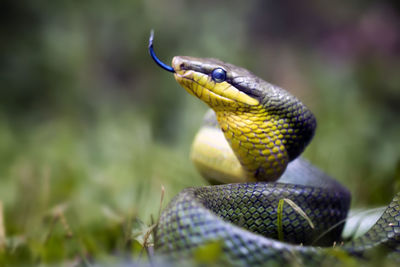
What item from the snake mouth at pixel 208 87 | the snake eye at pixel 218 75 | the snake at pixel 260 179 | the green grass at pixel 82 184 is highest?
the snake eye at pixel 218 75

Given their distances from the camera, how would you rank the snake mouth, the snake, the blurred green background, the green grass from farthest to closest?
the blurred green background
the green grass
the snake mouth
the snake

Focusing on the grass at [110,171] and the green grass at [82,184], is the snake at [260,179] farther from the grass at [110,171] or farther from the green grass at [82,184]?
the green grass at [82,184]

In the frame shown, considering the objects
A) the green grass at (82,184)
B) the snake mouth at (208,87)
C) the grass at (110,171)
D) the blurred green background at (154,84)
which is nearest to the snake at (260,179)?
the snake mouth at (208,87)

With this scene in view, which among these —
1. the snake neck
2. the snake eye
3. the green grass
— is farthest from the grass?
the snake eye

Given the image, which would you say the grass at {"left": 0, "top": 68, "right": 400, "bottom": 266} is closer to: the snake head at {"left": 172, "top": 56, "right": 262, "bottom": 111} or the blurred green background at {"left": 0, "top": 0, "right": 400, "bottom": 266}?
the blurred green background at {"left": 0, "top": 0, "right": 400, "bottom": 266}

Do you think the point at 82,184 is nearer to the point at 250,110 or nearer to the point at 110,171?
the point at 110,171

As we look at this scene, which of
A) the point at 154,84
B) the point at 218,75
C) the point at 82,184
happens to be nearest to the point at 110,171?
the point at 82,184
